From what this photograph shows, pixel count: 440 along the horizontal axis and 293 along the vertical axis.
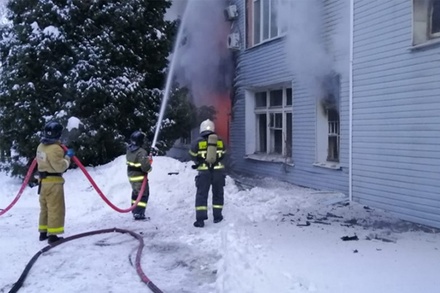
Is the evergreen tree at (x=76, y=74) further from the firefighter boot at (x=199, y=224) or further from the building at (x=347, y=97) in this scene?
the firefighter boot at (x=199, y=224)

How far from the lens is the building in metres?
7.36

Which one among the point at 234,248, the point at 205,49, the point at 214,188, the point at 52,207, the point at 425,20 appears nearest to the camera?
the point at 234,248

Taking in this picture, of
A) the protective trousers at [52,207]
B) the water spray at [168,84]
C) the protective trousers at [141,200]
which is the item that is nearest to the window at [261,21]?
the water spray at [168,84]

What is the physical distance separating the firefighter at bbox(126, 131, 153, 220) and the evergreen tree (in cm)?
399

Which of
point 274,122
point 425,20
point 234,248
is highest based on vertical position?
point 425,20

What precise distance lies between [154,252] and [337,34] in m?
6.17

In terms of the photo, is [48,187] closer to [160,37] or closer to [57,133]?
[57,133]

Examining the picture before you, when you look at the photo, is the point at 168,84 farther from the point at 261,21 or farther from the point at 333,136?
the point at 333,136

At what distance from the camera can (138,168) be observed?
816 cm

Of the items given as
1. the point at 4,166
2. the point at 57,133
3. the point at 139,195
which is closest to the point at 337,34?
the point at 139,195

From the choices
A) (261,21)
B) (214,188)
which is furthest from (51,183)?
(261,21)

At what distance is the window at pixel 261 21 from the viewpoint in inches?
497

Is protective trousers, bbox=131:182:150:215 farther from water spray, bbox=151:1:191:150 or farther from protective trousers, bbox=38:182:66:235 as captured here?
water spray, bbox=151:1:191:150

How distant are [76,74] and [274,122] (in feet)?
18.1
